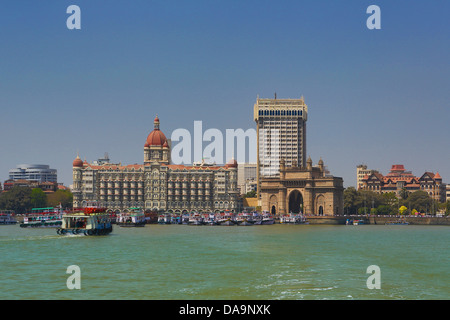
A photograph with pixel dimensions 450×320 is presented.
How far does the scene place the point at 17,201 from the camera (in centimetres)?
18412

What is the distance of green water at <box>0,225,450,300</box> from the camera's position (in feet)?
117

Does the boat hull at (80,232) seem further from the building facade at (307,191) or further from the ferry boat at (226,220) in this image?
→ the building facade at (307,191)

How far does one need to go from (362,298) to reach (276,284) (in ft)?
21.0

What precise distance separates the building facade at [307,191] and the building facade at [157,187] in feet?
49.8

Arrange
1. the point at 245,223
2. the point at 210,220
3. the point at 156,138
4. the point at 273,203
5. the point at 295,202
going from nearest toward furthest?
the point at 245,223 → the point at 210,220 → the point at 273,203 → the point at 295,202 → the point at 156,138

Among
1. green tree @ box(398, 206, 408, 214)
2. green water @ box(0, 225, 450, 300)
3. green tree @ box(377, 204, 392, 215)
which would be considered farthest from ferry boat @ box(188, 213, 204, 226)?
green water @ box(0, 225, 450, 300)

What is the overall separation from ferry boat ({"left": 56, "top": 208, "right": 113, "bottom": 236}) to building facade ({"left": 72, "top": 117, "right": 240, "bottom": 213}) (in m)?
92.6

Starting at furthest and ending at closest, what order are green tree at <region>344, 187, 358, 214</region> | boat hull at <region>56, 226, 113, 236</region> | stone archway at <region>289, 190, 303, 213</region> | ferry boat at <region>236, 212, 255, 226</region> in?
green tree at <region>344, 187, 358, 214</region>, stone archway at <region>289, 190, 303, 213</region>, ferry boat at <region>236, 212, 255, 226</region>, boat hull at <region>56, 226, 113, 236</region>

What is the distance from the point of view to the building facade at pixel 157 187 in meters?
182

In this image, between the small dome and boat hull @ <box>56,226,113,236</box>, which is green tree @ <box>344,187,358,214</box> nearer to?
the small dome

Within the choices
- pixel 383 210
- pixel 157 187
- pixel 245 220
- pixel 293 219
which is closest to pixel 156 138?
pixel 157 187

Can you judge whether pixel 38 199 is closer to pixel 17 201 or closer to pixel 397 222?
pixel 17 201

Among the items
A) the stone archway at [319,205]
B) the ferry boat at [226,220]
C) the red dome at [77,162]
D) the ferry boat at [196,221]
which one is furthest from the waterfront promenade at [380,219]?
the red dome at [77,162]

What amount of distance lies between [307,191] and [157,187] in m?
44.1
